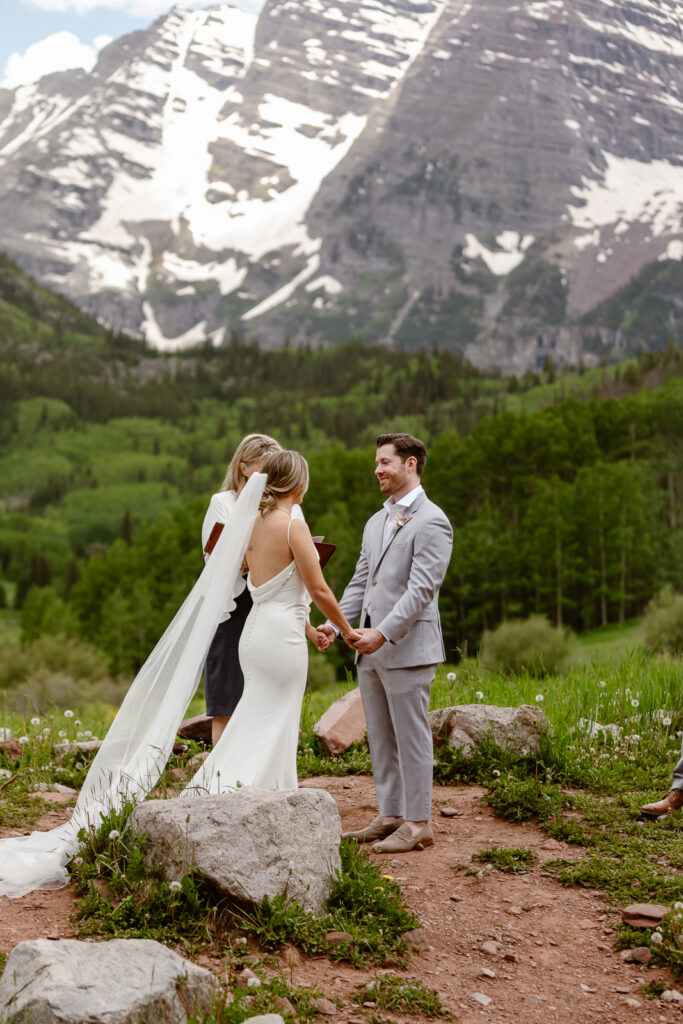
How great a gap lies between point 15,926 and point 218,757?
1.78m

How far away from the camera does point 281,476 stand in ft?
22.3

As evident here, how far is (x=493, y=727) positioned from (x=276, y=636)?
246 centimetres

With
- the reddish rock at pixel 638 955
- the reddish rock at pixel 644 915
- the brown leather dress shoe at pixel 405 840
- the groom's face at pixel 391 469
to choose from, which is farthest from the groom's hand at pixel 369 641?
the reddish rock at pixel 638 955

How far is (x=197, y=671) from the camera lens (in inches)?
273

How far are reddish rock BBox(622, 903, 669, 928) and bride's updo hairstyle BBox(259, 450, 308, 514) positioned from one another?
10.7 ft

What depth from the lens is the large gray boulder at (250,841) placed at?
17.4ft

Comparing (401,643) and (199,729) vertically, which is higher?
(401,643)

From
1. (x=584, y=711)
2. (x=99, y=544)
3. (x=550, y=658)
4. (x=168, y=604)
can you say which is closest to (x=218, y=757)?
(x=584, y=711)

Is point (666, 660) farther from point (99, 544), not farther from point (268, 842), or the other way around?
point (99, 544)

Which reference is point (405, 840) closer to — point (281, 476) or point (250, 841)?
point (250, 841)

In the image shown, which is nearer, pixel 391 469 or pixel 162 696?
pixel 162 696

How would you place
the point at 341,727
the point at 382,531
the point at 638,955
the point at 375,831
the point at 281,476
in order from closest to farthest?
the point at 638,955
the point at 281,476
the point at 375,831
the point at 382,531
the point at 341,727

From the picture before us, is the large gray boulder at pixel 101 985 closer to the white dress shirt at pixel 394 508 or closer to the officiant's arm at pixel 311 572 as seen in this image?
the officiant's arm at pixel 311 572

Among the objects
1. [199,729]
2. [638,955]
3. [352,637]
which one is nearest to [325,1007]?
[638,955]
